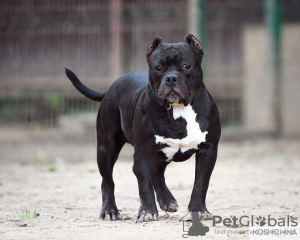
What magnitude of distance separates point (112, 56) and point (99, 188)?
4.10 m

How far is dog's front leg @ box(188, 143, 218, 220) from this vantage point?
556 cm

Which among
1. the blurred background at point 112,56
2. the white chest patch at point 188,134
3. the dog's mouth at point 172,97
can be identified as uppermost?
the blurred background at point 112,56

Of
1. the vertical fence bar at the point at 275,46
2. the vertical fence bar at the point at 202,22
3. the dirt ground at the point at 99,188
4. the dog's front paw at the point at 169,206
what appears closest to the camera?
the dirt ground at the point at 99,188

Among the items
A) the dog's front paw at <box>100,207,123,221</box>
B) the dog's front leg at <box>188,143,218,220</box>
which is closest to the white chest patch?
the dog's front leg at <box>188,143,218,220</box>

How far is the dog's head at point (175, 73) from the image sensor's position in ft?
17.4

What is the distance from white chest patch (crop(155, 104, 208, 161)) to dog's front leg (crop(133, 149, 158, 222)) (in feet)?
0.52

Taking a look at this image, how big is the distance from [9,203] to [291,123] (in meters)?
6.68

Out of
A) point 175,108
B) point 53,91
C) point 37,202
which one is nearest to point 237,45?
point 53,91

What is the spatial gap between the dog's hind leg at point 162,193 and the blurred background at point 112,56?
5244 millimetres

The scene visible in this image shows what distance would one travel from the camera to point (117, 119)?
20.3 feet

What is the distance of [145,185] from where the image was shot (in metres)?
5.51

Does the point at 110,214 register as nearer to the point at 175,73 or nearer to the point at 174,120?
the point at 174,120

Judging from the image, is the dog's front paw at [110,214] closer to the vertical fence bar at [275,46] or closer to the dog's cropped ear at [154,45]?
the dog's cropped ear at [154,45]

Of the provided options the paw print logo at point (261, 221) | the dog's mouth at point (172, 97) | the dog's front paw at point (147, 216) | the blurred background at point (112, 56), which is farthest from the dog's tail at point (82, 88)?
the blurred background at point (112, 56)
